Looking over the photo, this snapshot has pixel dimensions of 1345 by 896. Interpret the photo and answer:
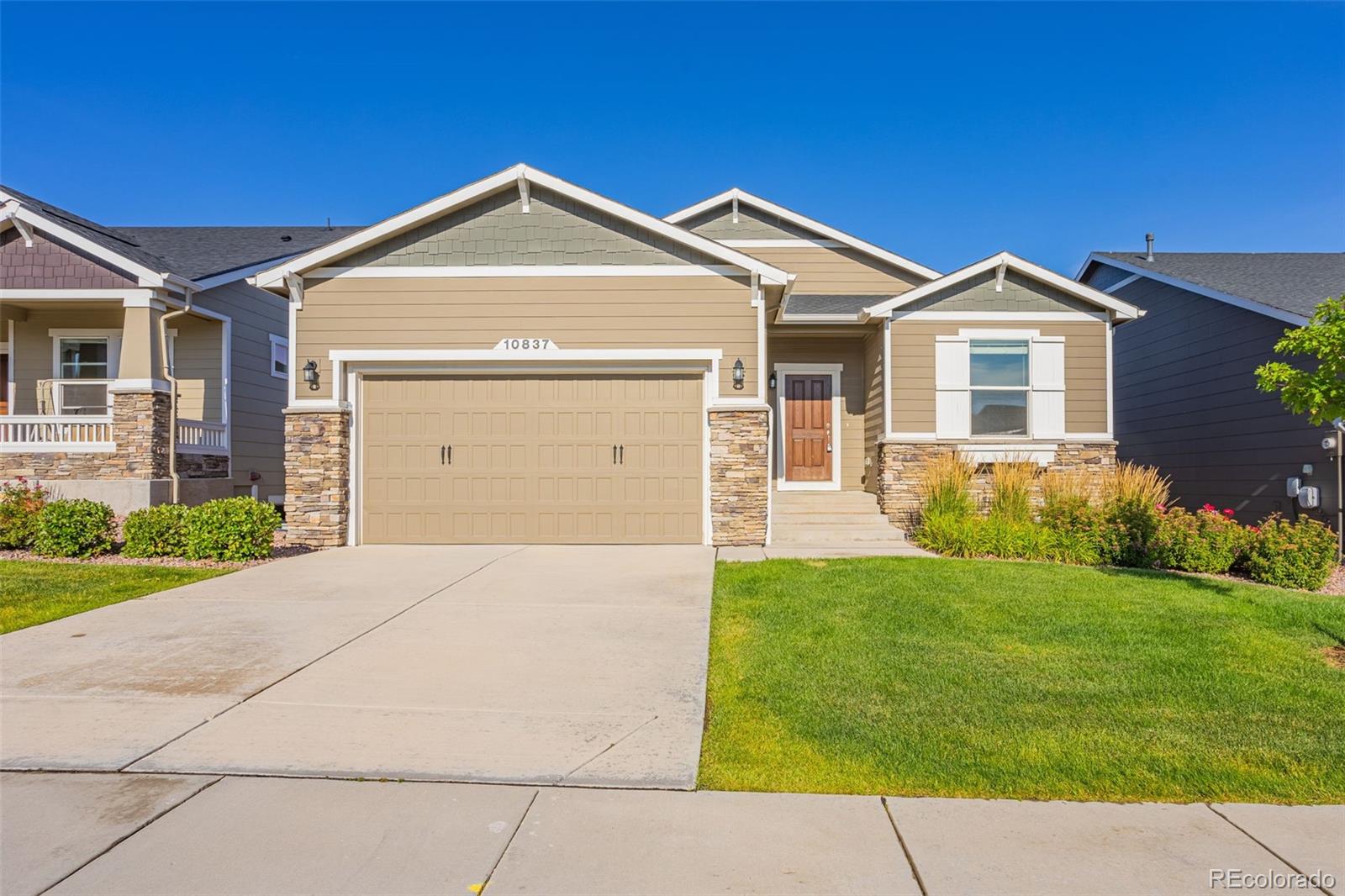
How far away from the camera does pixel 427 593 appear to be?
8.03 metres

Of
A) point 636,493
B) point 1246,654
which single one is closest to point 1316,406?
point 1246,654

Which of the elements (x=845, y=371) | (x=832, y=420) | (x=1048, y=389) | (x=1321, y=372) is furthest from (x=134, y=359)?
(x=1321, y=372)

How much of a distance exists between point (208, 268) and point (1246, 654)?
1567cm

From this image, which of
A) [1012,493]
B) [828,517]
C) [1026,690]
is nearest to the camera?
[1026,690]

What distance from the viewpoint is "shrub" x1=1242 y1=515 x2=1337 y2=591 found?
879 centimetres

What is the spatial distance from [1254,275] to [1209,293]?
167cm

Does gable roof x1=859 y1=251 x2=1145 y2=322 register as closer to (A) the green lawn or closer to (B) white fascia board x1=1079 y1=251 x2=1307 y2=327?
(B) white fascia board x1=1079 y1=251 x2=1307 y2=327

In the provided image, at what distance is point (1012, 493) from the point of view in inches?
432

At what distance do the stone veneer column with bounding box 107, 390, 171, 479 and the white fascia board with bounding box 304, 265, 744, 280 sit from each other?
4.09 metres

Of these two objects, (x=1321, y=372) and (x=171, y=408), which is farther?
(x=171, y=408)

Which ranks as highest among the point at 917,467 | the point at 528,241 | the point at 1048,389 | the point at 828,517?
the point at 528,241

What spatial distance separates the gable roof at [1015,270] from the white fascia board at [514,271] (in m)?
3.21

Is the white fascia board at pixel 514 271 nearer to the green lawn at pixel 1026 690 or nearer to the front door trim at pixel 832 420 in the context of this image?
the front door trim at pixel 832 420

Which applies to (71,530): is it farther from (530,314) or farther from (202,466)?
(530,314)
